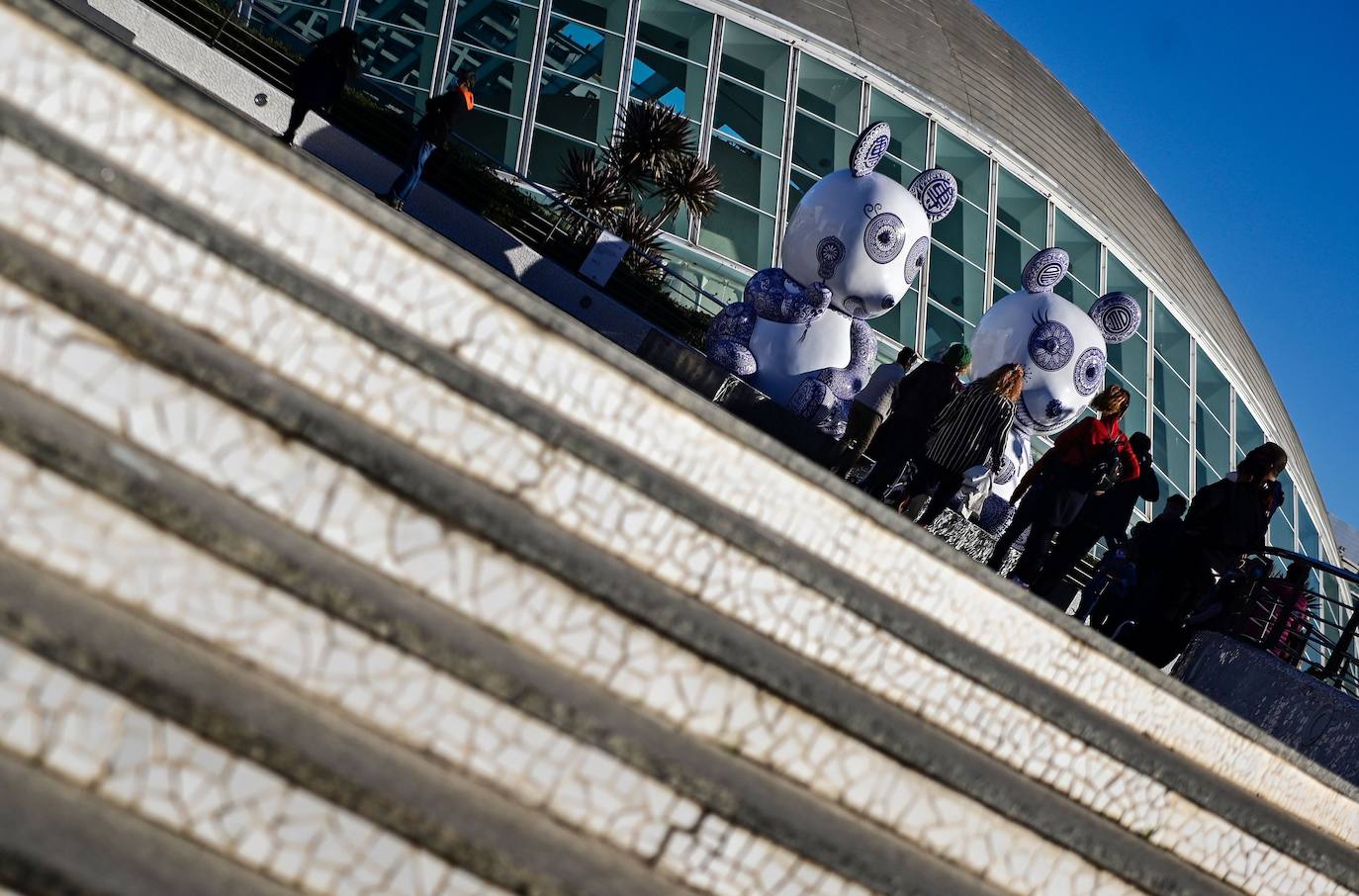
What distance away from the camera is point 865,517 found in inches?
204

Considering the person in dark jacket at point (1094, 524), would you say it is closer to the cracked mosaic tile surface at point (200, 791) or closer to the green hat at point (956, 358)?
the green hat at point (956, 358)

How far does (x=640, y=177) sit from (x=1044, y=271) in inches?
307

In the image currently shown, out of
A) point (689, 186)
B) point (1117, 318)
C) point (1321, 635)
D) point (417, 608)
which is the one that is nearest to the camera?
point (417, 608)

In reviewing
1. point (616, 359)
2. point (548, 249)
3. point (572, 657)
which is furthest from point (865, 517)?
point (548, 249)

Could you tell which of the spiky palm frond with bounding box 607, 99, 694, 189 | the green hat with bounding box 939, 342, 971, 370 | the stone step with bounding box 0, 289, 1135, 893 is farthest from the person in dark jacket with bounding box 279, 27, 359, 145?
the stone step with bounding box 0, 289, 1135, 893

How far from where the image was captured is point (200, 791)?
130 inches

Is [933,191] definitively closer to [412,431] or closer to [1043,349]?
[1043,349]

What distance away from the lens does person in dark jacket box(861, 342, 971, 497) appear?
833 centimetres

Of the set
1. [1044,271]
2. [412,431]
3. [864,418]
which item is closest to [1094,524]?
[864,418]

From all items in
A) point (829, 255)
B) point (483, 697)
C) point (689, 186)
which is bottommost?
point (483, 697)

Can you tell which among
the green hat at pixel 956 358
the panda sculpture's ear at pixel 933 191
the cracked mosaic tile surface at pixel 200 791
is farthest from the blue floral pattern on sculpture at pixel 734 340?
the cracked mosaic tile surface at pixel 200 791

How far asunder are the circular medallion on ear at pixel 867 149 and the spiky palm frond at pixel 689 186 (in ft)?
24.3

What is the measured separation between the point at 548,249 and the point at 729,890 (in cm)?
1256

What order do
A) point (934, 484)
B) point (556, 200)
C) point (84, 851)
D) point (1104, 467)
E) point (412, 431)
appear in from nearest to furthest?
point (84, 851) < point (412, 431) < point (1104, 467) < point (934, 484) < point (556, 200)
